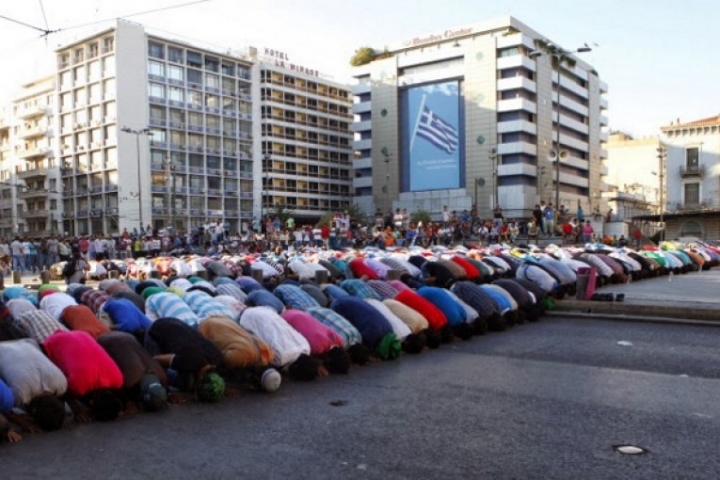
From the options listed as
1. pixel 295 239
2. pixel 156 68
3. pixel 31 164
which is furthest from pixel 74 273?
pixel 31 164

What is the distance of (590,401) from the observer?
741 cm

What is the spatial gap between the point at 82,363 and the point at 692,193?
68776mm

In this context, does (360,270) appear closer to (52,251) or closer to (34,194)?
(52,251)

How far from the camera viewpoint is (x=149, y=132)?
70.7 m

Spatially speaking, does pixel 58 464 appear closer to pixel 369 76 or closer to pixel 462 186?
pixel 462 186

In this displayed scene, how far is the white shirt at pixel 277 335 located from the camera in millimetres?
8312

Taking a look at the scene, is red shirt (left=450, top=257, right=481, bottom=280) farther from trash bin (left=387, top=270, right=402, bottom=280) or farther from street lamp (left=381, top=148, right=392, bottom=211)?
street lamp (left=381, top=148, right=392, bottom=211)

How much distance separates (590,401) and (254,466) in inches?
156

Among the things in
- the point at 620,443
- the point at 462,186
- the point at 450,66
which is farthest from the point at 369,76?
the point at 620,443

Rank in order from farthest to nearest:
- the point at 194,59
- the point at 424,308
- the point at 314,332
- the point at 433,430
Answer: the point at 194,59
the point at 424,308
the point at 314,332
the point at 433,430

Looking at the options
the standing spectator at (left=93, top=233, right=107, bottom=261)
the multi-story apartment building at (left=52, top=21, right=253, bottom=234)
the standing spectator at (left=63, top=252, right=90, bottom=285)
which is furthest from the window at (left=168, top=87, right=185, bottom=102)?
the standing spectator at (left=63, top=252, right=90, bottom=285)

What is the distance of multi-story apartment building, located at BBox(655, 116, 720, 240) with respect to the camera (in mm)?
63812

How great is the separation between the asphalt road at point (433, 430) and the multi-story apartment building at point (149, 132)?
6605 centimetres

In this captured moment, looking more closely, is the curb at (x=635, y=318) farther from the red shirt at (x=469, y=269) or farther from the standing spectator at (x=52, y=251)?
the standing spectator at (x=52, y=251)
